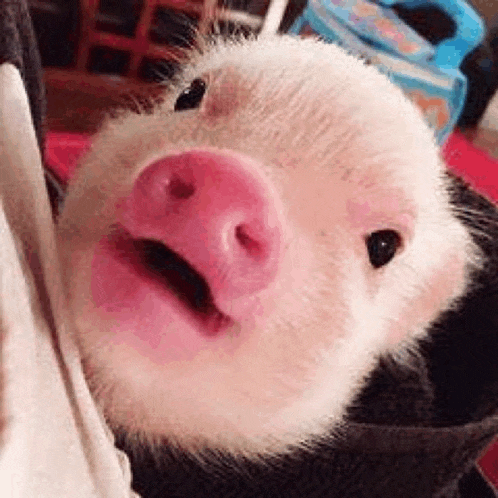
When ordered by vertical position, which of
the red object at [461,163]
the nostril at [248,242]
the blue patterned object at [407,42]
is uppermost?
the nostril at [248,242]

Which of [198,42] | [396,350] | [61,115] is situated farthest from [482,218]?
[61,115]

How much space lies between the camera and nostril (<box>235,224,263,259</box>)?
34 cm

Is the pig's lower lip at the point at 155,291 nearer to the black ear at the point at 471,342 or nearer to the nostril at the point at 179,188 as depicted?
the nostril at the point at 179,188

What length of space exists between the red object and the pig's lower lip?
0.34 m

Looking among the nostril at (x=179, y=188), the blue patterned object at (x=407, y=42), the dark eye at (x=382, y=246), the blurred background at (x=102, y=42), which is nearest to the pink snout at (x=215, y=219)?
the nostril at (x=179, y=188)

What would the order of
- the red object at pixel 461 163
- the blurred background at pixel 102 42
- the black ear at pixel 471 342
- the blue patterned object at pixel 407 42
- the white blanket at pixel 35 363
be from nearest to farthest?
the white blanket at pixel 35 363 → the black ear at pixel 471 342 → the red object at pixel 461 163 → the blue patterned object at pixel 407 42 → the blurred background at pixel 102 42

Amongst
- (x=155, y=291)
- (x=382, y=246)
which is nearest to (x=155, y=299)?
(x=155, y=291)

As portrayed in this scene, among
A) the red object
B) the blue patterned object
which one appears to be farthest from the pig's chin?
the blue patterned object

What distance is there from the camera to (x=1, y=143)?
0.35 meters

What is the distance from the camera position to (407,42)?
1399 millimetres

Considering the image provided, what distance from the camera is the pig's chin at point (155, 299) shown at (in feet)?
1.12

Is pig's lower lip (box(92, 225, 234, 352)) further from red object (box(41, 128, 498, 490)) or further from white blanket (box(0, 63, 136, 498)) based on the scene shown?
red object (box(41, 128, 498, 490))

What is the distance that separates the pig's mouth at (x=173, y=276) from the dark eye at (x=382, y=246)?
13cm

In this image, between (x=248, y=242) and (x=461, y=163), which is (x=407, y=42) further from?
(x=248, y=242)
